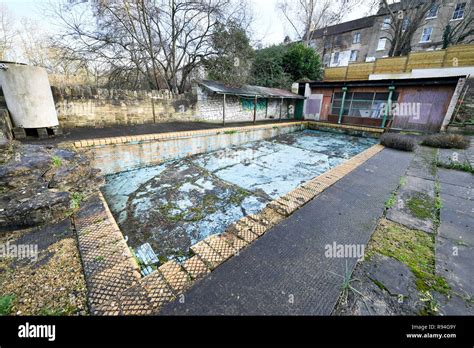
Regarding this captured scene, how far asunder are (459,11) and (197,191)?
29.2m

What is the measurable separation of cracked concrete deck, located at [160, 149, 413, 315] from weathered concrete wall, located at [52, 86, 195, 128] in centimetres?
700

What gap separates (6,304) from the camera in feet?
3.84

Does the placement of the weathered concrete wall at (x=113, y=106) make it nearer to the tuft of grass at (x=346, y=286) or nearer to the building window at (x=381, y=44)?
the tuft of grass at (x=346, y=286)

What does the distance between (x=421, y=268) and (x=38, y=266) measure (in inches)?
121

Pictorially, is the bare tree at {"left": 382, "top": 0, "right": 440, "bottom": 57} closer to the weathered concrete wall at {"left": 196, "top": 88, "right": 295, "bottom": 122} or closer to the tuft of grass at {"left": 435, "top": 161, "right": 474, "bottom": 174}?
the weathered concrete wall at {"left": 196, "top": 88, "right": 295, "bottom": 122}

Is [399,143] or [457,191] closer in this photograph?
[457,191]

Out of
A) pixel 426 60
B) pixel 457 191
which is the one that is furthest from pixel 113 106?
pixel 426 60

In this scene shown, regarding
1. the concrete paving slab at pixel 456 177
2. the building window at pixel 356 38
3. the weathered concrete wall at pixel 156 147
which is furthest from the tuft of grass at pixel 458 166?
the building window at pixel 356 38

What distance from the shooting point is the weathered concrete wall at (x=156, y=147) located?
15.5 ft

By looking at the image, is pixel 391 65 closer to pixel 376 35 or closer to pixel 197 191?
pixel 376 35

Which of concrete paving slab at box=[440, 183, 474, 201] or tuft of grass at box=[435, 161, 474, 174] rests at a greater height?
tuft of grass at box=[435, 161, 474, 174]

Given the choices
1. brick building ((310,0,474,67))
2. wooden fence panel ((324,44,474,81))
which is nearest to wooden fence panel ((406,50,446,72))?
wooden fence panel ((324,44,474,81))

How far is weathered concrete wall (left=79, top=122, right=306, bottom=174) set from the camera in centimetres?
473
